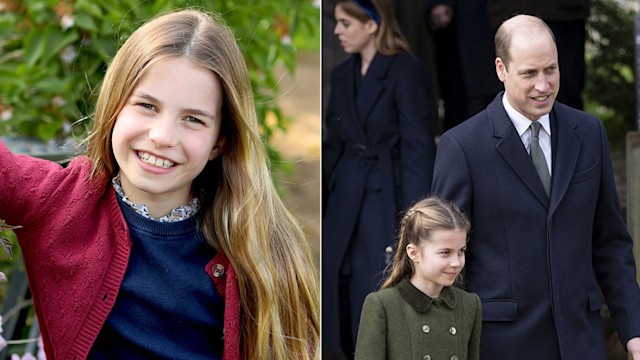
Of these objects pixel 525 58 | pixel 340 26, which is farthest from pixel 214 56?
pixel 525 58

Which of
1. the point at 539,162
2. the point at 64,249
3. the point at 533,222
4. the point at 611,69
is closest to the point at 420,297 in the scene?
the point at 533,222

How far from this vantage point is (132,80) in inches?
99.7

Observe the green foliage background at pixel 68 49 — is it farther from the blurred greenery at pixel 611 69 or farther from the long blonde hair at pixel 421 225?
the long blonde hair at pixel 421 225

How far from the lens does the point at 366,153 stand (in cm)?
298

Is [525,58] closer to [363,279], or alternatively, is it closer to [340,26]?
[340,26]

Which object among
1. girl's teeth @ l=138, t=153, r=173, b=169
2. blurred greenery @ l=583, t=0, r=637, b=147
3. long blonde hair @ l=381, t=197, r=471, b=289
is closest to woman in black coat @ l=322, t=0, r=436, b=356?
long blonde hair @ l=381, t=197, r=471, b=289

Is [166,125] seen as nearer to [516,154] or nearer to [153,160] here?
[153,160]

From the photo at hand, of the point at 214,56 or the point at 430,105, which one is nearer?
the point at 214,56

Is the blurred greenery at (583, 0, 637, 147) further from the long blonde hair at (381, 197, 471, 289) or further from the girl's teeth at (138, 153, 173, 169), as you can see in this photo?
the girl's teeth at (138, 153, 173, 169)

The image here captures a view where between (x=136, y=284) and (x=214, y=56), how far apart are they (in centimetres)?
54

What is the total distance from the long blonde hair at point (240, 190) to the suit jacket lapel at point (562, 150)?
64cm

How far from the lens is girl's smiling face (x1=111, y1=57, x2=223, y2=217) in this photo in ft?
8.24

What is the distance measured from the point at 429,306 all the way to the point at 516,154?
1.30ft

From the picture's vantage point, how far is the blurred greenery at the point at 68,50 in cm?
427
